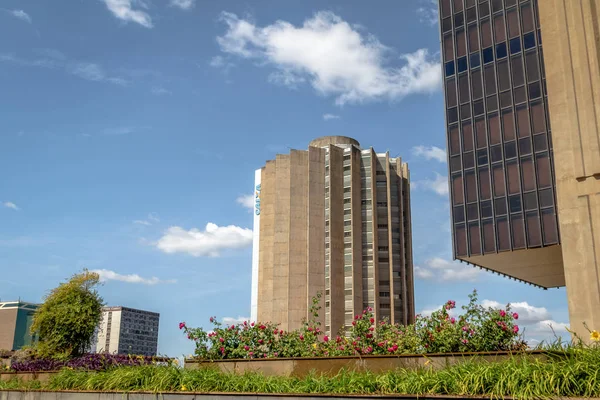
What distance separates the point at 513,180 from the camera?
3862 centimetres

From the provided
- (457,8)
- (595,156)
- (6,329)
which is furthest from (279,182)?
(6,329)

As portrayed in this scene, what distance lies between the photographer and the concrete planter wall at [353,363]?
11484mm

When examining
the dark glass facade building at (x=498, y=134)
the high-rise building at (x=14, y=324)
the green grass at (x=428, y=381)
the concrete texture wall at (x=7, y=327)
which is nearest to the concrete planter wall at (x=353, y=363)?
the green grass at (x=428, y=381)

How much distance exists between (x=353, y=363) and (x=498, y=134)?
30744 mm

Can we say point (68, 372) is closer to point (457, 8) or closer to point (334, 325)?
point (457, 8)

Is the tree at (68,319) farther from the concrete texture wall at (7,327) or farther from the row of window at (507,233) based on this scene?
the concrete texture wall at (7,327)

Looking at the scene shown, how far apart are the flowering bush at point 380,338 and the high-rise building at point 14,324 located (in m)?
155

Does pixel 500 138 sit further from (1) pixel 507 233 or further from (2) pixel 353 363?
(2) pixel 353 363

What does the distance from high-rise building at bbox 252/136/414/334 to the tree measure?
3535 centimetres

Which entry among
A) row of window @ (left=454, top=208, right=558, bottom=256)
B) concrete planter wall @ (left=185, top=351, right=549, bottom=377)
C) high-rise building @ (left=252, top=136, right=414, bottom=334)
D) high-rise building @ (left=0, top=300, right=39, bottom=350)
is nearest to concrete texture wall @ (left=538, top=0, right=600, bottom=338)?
concrete planter wall @ (left=185, top=351, right=549, bottom=377)

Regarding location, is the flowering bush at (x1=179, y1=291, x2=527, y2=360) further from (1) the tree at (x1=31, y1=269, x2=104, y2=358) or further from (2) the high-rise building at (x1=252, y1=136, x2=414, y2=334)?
Answer: (2) the high-rise building at (x1=252, y1=136, x2=414, y2=334)

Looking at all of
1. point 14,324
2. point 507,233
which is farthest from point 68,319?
point 14,324

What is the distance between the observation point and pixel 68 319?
33562 mm

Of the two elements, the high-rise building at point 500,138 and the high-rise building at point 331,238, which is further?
the high-rise building at point 331,238
